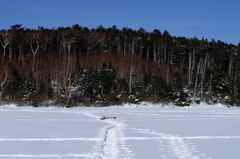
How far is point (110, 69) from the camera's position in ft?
117

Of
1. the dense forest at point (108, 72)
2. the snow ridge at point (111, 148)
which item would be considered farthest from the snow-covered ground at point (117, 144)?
the dense forest at point (108, 72)

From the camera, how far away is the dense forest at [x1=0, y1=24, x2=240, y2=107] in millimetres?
33125

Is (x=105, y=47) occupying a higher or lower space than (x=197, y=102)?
higher

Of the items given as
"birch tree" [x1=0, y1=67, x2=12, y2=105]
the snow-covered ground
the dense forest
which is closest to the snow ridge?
the snow-covered ground

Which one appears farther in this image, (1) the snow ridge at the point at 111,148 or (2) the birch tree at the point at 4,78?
(2) the birch tree at the point at 4,78

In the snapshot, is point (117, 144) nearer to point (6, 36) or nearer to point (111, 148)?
point (111, 148)

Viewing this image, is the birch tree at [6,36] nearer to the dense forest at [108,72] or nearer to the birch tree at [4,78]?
the dense forest at [108,72]

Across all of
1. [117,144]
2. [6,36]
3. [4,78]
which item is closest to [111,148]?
[117,144]

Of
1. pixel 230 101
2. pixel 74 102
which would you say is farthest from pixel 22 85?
pixel 230 101

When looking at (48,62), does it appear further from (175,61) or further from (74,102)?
(175,61)

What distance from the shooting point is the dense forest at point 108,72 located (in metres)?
33.1

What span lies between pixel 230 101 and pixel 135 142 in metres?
26.4

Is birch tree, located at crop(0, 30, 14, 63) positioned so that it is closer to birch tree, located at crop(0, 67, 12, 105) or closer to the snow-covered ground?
birch tree, located at crop(0, 67, 12, 105)

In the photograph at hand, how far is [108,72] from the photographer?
34594 mm
